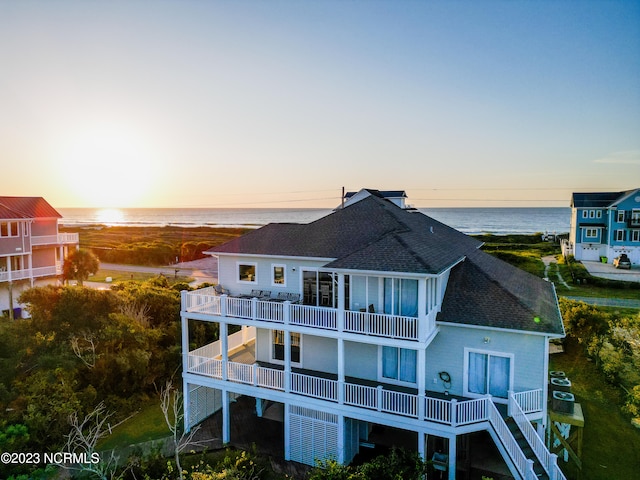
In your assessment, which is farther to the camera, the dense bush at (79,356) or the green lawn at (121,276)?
the green lawn at (121,276)

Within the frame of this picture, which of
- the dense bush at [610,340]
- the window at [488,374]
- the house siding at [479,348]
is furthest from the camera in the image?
the dense bush at [610,340]

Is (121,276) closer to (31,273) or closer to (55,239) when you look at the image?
(55,239)

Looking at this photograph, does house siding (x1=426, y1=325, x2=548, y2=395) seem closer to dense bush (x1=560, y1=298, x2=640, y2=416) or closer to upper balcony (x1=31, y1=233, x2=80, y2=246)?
dense bush (x1=560, y1=298, x2=640, y2=416)

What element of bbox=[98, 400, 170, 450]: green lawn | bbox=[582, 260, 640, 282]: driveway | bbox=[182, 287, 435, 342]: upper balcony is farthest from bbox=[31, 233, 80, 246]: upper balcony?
bbox=[582, 260, 640, 282]: driveway

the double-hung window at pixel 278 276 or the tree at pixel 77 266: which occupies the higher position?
the double-hung window at pixel 278 276

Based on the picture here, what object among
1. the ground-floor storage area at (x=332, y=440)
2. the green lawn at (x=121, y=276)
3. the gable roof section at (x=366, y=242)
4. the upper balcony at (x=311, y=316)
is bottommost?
the ground-floor storage area at (x=332, y=440)

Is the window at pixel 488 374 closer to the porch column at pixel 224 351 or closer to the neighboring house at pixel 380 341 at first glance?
the neighboring house at pixel 380 341


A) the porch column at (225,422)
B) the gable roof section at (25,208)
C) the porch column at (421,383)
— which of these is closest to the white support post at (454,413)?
the porch column at (421,383)
